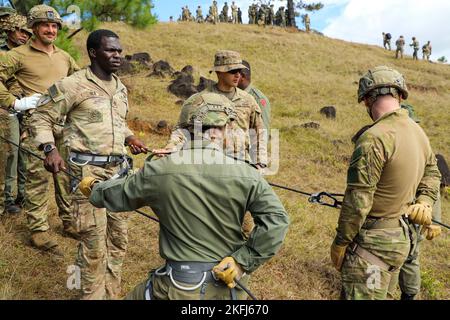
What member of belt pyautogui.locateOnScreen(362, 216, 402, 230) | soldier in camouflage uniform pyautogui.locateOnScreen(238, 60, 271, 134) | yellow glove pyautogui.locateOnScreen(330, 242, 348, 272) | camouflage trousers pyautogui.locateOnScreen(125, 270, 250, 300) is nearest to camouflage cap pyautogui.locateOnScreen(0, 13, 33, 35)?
soldier in camouflage uniform pyautogui.locateOnScreen(238, 60, 271, 134)

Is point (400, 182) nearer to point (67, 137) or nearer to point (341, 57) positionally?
point (67, 137)

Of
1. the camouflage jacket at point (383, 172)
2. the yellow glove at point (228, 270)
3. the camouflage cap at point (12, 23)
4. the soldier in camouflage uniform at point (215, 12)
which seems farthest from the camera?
the soldier in camouflage uniform at point (215, 12)

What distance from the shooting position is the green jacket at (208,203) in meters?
2.04

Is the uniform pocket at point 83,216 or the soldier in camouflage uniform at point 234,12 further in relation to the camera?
the soldier in camouflage uniform at point 234,12

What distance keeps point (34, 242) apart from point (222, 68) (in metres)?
2.39

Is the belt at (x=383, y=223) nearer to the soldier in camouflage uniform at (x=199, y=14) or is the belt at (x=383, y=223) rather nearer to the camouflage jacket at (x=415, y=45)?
the camouflage jacket at (x=415, y=45)

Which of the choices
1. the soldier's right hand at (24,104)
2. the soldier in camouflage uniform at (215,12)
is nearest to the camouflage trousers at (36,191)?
the soldier's right hand at (24,104)

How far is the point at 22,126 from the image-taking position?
14.2 ft

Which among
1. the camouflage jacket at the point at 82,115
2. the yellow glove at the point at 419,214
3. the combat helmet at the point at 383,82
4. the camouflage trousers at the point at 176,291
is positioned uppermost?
the combat helmet at the point at 383,82

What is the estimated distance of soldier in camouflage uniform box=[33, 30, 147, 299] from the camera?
118 inches

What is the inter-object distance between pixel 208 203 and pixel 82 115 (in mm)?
1500

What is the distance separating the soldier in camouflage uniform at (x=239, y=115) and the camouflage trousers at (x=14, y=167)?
5.79 ft

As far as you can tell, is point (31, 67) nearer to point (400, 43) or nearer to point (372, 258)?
point (372, 258)

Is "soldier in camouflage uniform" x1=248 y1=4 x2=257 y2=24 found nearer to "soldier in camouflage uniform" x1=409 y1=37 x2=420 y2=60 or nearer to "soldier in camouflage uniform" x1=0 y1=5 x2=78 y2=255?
"soldier in camouflage uniform" x1=409 y1=37 x2=420 y2=60
